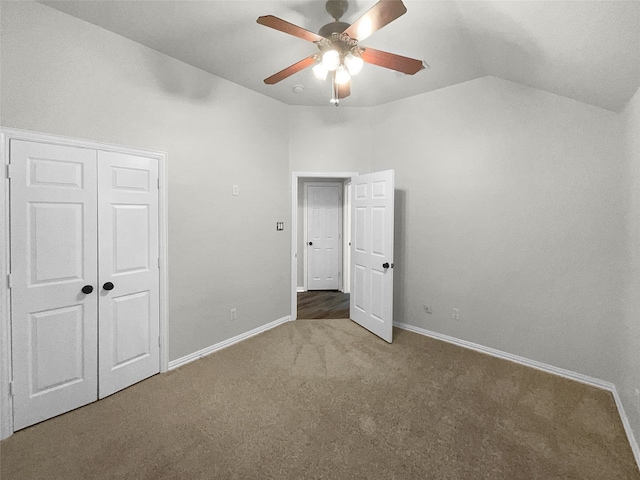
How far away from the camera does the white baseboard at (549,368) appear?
6.46 ft

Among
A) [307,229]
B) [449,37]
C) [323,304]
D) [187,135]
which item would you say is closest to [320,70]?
[449,37]

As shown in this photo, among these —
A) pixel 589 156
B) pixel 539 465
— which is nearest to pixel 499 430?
pixel 539 465

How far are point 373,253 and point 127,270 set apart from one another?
8.38 ft

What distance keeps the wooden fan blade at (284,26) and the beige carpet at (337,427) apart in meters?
2.51

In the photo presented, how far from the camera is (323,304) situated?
16.2 feet

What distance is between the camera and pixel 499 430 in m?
2.00

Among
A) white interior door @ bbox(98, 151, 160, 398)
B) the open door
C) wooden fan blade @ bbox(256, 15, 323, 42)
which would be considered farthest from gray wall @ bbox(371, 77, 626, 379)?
white interior door @ bbox(98, 151, 160, 398)

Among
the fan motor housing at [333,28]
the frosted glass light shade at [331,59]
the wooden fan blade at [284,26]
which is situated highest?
the fan motor housing at [333,28]

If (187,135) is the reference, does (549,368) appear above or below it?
below

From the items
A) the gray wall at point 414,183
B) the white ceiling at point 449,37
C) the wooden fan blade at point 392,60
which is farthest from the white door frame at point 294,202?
the wooden fan blade at point 392,60

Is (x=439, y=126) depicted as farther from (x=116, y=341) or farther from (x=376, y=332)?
(x=116, y=341)

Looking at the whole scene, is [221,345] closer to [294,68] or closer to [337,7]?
[294,68]

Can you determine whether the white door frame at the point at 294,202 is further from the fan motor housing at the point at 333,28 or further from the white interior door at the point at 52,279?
the white interior door at the point at 52,279

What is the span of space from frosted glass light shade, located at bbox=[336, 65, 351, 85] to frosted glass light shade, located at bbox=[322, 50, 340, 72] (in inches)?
5.2
